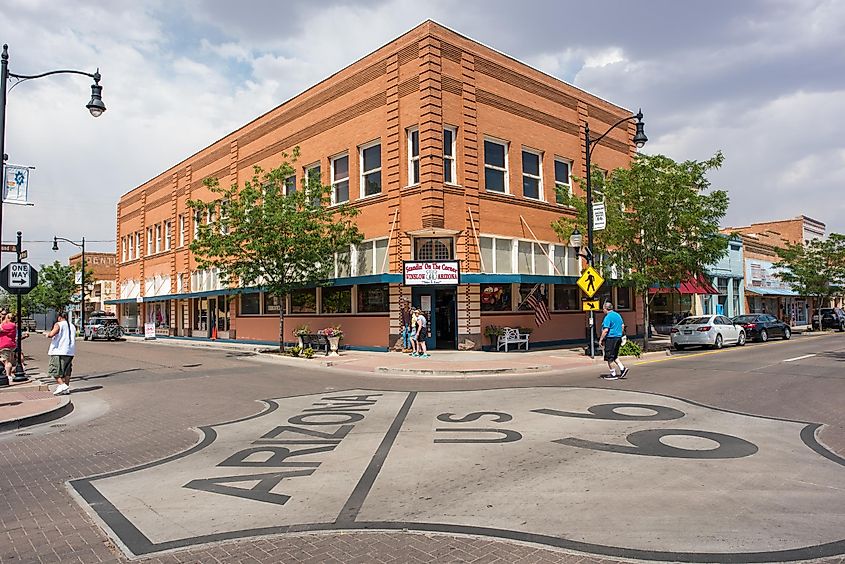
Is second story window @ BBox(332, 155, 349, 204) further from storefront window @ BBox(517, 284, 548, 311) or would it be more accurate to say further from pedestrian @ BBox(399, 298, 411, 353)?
→ storefront window @ BBox(517, 284, 548, 311)

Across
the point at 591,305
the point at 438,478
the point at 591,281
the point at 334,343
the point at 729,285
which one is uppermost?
the point at 729,285

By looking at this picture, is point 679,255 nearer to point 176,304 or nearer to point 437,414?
point 437,414

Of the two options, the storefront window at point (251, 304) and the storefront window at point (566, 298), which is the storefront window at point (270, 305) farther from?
the storefront window at point (566, 298)

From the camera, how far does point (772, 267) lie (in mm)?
49781

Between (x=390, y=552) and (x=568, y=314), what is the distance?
77.7ft

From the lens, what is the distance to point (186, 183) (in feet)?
132

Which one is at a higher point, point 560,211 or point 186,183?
point 186,183

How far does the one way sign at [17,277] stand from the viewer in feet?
54.1

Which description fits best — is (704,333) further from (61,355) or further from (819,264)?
(61,355)

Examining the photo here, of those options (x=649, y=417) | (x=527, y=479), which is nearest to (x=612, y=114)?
(x=649, y=417)

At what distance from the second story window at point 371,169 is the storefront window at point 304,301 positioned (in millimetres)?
5446

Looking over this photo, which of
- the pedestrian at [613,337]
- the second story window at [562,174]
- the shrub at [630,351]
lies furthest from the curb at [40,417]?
the second story window at [562,174]

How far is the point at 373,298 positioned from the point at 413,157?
5.86 metres

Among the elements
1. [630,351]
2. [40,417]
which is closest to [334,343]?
[630,351]
